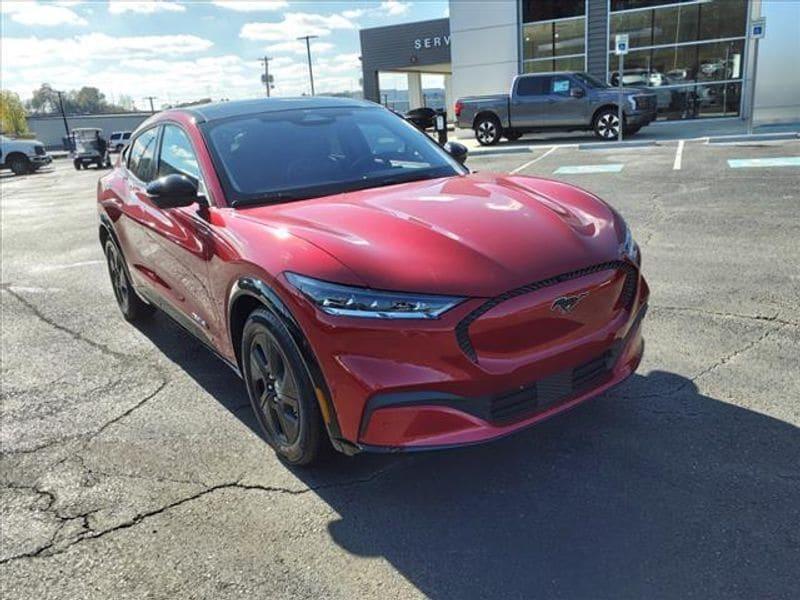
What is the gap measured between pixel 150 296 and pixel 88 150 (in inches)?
1251

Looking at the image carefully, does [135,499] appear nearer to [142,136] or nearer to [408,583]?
[408,583]

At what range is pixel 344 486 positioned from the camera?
10.0ft

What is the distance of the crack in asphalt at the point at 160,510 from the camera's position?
9.07ft

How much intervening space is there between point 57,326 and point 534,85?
53.4ft

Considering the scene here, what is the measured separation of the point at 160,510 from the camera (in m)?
2.99

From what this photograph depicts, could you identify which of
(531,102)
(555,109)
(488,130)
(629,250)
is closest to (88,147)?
(488,130)

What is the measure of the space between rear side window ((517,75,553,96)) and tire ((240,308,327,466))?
17499 mm

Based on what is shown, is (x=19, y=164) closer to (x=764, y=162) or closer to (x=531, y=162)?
(x=531, y=162)

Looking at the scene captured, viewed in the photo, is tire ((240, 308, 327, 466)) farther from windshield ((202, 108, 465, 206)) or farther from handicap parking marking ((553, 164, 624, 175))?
handicap parking marking ((553, 164, 624, 175))

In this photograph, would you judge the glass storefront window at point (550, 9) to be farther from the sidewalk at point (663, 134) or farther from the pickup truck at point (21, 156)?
the pickup truck at point (21, 156)

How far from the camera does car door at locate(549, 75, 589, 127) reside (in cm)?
1823

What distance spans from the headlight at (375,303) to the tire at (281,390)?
11.6 inches

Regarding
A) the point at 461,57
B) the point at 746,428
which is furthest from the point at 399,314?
the point at 461,57

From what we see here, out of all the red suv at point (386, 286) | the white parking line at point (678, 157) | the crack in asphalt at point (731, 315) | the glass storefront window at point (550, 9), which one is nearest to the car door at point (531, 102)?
the white parking line at point (678, 157)
